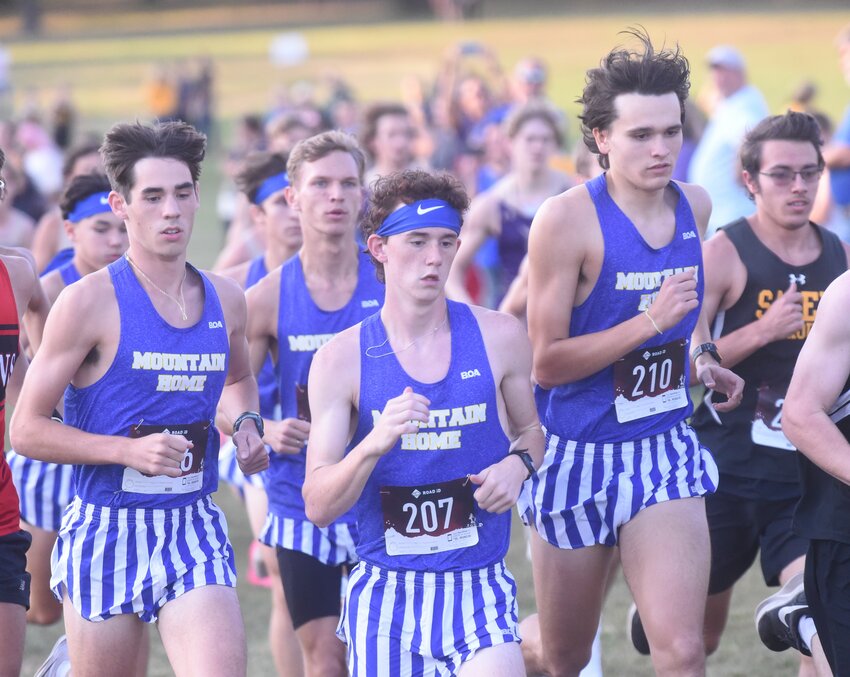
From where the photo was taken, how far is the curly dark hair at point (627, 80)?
4430mm

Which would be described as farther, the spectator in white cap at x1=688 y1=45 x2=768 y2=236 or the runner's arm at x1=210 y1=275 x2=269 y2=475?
the spectator in white cap at x1=688 y1=45 x2=768 y2=236

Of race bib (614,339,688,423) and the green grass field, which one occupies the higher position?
the green grass field

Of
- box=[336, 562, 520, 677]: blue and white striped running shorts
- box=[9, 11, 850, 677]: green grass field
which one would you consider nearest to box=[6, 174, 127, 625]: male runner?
box=[336, 562, 520, 677]: blue and white striped running shorts

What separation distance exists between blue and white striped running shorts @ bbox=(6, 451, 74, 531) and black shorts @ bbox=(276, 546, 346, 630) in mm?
1175

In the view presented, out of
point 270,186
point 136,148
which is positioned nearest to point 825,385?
point 136,148

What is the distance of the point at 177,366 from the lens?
4145mm

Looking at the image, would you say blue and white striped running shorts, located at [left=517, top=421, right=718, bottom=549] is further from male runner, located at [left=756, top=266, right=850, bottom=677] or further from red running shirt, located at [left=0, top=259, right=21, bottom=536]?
red running shirt, located at [left=0, top=259, right=21, bottom=536]

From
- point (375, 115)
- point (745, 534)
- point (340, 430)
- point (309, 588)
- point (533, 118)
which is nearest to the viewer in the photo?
point (340, 430)

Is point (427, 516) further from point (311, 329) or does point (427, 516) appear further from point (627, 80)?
point (627, 80)

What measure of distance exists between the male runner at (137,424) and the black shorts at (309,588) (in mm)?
720

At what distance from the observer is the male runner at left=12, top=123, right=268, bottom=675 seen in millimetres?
4059

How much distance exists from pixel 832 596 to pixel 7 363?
2585mm

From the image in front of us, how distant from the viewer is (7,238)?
8.91m

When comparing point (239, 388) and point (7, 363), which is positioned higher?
point (7, 363)
